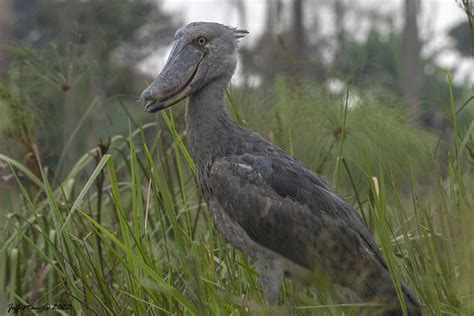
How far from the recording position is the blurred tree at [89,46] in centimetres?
498

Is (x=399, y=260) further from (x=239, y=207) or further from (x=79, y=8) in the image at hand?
(x=79, y=8)

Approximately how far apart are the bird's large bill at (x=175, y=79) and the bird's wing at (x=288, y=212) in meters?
0.31

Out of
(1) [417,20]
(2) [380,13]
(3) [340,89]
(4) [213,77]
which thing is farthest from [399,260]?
(2) [380,13]

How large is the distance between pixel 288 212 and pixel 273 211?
2.2 inches

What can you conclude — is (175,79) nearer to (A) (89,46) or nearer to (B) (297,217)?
(B) (297,217)

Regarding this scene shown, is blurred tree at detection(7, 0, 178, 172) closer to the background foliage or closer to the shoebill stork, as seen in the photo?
the background foliage

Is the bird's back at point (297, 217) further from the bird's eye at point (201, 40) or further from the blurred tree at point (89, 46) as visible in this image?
the blurred tree at point (89, 46)

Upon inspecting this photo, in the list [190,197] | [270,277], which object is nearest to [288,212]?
[270,277]

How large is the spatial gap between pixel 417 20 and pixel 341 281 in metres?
13.6

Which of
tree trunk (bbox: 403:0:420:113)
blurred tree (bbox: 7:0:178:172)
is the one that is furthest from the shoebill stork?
tree trunk (bbox: 403:0:420:113)

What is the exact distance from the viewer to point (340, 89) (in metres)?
4.79

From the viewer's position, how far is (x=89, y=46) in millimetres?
5438

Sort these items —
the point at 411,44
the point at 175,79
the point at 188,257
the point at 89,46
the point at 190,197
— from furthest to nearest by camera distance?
the point at 411,44, the point at 89,46, the point at 190,197, the point at 175,79, the point at 188,257

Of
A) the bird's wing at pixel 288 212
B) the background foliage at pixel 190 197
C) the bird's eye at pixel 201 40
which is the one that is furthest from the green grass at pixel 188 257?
the bird's eye at pixel 201 40
